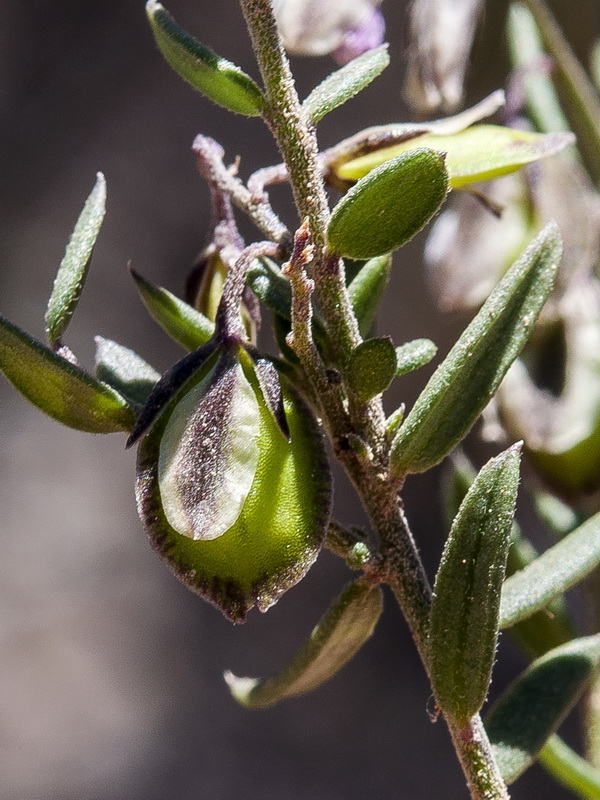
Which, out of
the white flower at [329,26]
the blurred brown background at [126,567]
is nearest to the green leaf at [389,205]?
the white flower at [329,26]

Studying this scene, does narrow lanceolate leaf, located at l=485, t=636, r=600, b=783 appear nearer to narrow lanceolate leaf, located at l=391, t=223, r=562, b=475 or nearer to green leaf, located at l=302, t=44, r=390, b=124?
narrow lanceolate leaf, located at l=391, t=223, r=562, b=475

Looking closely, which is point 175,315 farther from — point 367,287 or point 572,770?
point 572,770

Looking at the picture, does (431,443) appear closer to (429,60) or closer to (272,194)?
(429,60)

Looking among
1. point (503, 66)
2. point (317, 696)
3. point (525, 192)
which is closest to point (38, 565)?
point (317, 696)

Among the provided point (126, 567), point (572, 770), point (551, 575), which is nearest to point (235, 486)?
point (551, 575)

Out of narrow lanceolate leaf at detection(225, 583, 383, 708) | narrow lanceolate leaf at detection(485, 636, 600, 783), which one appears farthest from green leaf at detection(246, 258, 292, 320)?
narrow lanceolate leaf at detection(485, 636, 600, 783)

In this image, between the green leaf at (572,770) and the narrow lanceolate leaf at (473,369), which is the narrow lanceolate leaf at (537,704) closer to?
the green leaf at (572,770)

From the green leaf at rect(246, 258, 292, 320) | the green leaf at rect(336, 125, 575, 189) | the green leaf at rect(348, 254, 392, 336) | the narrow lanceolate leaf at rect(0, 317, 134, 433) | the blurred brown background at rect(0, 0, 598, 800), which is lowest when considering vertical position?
the blurred brown background at rect(0, 0, 598, 800)
